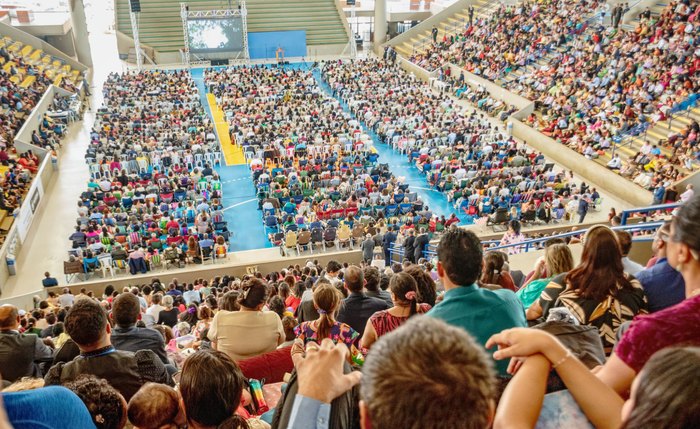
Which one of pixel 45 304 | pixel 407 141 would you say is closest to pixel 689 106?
pixel 407 141

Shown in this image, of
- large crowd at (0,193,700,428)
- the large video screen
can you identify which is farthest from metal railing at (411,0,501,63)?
large crowd at (0,193,700,428)

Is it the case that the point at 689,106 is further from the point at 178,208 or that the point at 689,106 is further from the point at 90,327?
the point at 90,327

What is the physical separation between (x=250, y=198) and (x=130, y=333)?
1449cm

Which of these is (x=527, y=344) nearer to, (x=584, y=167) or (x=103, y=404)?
(x=103, y=404)

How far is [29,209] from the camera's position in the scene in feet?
53.5

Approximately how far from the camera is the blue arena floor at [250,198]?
16.4 m

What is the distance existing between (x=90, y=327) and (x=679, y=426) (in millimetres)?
3083

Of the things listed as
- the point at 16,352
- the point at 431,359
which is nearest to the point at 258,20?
the point at 16,352

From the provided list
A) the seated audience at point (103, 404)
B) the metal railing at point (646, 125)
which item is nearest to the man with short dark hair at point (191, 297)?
the seated audience at point (103, 404)

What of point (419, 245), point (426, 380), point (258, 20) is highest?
point (258, 20)

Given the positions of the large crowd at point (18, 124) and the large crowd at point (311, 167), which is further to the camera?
the large crowd at point (18, 124)

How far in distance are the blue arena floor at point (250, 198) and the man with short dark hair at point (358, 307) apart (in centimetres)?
1119

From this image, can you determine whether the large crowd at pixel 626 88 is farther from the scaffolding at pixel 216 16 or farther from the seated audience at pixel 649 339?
the scaffolding at pixel 216 16

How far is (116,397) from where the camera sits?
2604 mm
